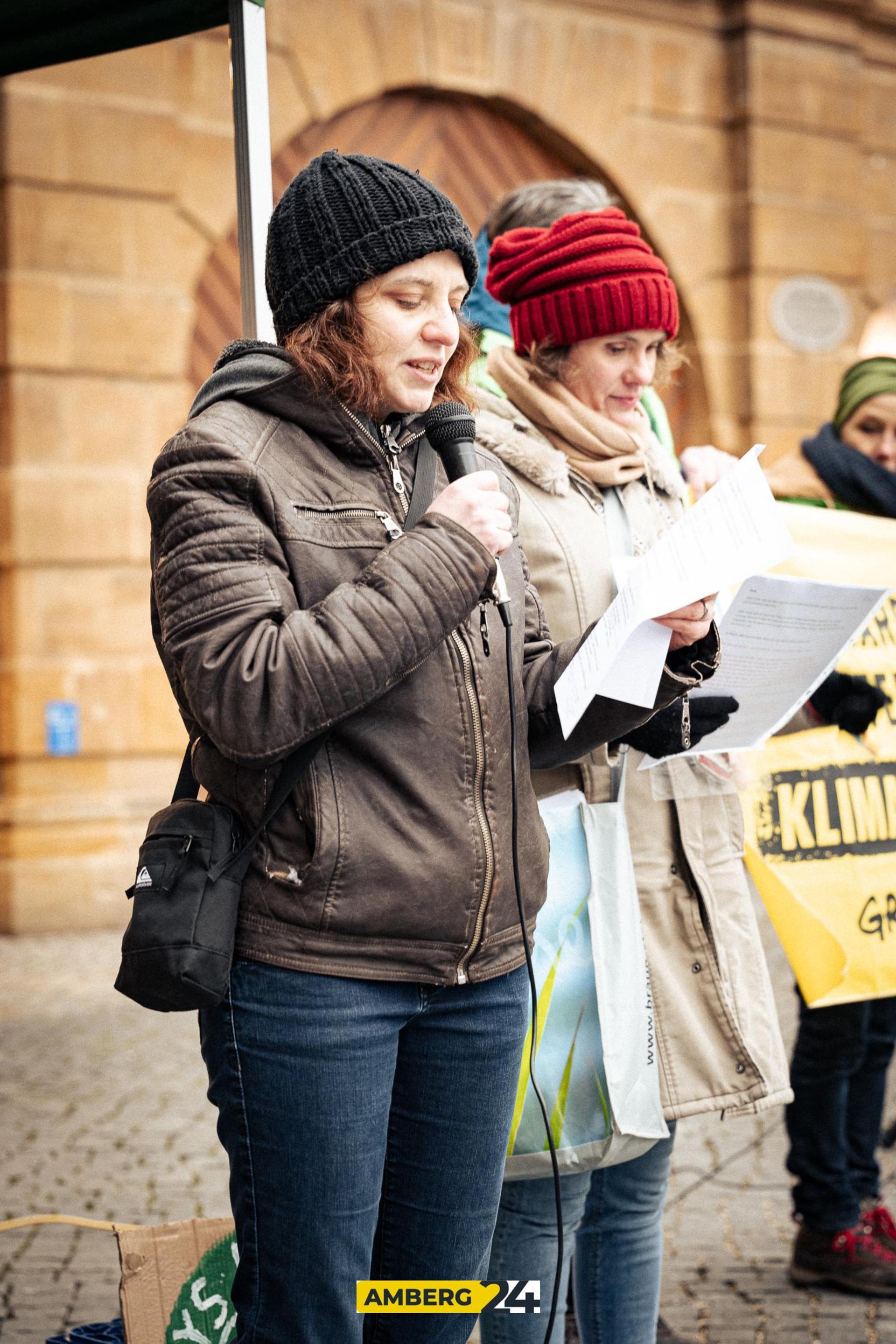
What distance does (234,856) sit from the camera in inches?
69.4

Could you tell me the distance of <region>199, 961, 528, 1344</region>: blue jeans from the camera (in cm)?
175

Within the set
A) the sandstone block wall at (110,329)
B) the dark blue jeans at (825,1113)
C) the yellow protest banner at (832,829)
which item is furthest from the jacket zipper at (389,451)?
the sandstone block wall at (110,329)

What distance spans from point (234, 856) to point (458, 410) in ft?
2.15

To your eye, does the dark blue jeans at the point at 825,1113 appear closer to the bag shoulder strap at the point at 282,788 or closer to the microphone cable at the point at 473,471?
the microphone cable at the point at 473,471

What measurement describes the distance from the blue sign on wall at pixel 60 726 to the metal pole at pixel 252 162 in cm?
475

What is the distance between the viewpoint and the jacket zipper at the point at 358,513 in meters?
1.81

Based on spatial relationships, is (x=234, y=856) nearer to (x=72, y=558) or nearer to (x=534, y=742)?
(x=534, y=742)

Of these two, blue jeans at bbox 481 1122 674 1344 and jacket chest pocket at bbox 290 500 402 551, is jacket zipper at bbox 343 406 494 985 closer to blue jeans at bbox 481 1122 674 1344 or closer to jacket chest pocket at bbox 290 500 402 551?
jacket chest pocket at bbox 290 500 402 551

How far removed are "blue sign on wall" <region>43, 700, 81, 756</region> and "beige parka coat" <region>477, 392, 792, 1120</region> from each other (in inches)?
191

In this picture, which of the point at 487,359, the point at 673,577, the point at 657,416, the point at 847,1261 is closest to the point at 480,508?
the point at 673,577

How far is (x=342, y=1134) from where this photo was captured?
1749 mm

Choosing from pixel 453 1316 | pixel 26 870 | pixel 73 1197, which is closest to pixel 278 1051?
pixel 453 1316

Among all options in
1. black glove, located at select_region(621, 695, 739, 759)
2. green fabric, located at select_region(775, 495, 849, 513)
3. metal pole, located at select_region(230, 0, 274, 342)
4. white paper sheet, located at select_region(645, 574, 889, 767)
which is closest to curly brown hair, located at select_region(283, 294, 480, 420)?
metal pole, located at select_region(230, 0, 274, 342)

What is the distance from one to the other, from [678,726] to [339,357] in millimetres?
831
